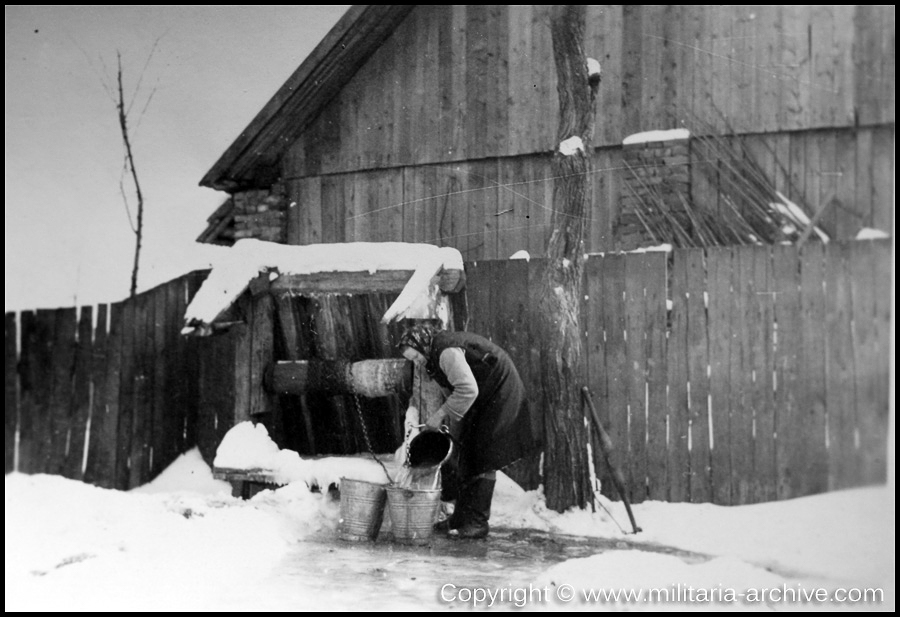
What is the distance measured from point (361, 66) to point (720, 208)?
285 cm

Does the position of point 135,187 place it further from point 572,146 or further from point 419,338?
point 572,146

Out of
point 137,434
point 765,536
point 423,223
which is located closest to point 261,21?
point 423,223

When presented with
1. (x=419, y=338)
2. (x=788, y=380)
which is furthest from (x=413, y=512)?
(x=788, y=380)

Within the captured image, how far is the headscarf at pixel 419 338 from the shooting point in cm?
568

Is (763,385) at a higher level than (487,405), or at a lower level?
higher

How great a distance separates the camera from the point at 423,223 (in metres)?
6.16

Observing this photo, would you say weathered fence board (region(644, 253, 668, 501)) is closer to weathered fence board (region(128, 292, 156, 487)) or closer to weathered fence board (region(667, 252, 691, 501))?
weathered fence board (region(667, 252, 691, 501))

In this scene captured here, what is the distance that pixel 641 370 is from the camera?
5895 millimetres

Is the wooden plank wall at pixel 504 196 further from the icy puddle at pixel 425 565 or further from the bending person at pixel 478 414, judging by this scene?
the icy puddle at pixel 425 565

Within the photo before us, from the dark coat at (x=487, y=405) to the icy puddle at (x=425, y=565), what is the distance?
552 mm

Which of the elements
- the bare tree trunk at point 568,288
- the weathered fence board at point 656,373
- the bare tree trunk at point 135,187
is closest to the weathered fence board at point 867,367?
the weathered fence board at point 656,373

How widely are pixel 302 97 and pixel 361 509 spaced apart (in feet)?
10.2

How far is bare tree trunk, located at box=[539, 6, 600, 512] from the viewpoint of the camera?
19.4 feet

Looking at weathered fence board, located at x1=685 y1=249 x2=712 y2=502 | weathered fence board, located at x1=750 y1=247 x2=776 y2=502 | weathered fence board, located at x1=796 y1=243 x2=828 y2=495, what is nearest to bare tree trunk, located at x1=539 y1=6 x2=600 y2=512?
weathered fence board, located at x1=685 y1=249 x2=712 y2=502
